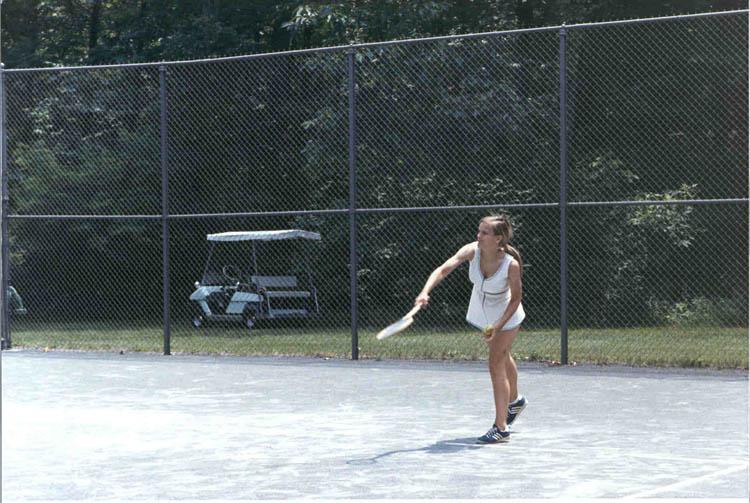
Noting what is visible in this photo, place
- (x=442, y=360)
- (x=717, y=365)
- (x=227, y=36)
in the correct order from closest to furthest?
(x=717, y=365) < (x=442, y=360) < (x=227, y=36)

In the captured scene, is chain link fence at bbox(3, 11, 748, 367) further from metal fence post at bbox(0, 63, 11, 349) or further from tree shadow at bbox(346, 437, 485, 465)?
tree shadow at bbox(346, 437, 485, 465)

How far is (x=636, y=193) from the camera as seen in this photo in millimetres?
22953

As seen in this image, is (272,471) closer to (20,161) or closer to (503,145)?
(503,145)

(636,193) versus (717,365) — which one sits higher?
(636,193)

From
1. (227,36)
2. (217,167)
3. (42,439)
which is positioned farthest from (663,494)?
(227,36)

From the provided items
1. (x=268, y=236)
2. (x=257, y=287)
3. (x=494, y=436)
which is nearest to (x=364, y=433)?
(x=494, y=436)

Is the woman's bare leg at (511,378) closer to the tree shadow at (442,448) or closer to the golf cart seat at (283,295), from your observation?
the tree shadow at (442,448)

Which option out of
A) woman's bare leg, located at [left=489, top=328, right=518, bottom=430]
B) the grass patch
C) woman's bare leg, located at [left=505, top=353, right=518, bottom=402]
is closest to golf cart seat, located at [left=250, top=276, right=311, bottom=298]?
the grass patch

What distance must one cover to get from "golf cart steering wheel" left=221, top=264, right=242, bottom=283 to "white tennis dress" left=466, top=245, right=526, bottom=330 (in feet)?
51.2

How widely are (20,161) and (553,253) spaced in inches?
425

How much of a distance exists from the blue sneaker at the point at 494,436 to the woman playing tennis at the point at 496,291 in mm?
31

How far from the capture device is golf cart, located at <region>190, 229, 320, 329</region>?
2391 centimetres

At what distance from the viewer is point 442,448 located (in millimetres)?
8961

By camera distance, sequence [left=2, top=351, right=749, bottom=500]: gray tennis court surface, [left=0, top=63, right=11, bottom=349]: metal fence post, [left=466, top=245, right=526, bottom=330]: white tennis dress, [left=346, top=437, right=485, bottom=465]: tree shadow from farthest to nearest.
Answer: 1. [left=0, top=63, right=11, bottom=349]: metal fence post
2. [left=466, top=245, right=526, bottom=330]: white tennis dress
3. [left=346, top=437, right=485, bottom=465]: tree shadow
4. [left=2, top=351, right=749, bottom=500]: gray tennis court surface
